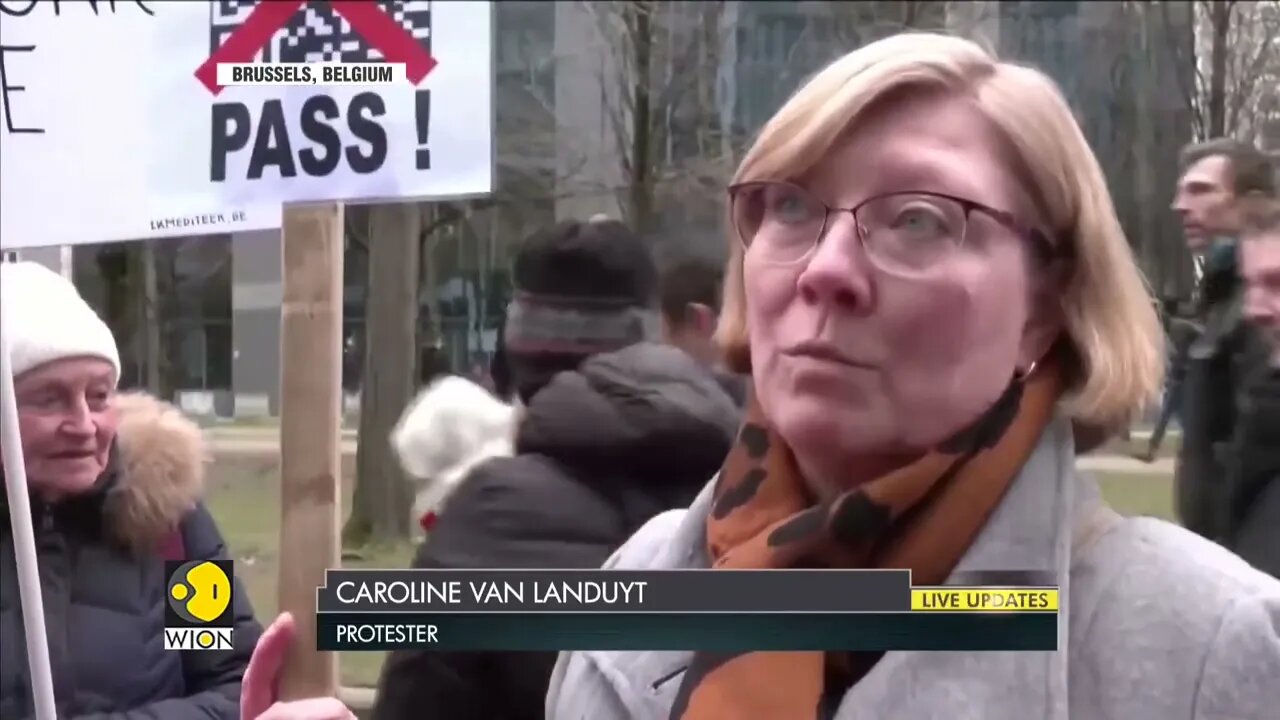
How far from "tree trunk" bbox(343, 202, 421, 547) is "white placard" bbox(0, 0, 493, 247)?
0.23 feet

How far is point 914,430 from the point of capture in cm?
104

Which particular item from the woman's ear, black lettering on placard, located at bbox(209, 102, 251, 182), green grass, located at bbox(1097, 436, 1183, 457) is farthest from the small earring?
black lettering on placard, located at bbox(209, 102, 251, 182)

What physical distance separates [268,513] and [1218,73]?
3.99 feet

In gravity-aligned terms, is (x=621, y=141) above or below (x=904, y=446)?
above

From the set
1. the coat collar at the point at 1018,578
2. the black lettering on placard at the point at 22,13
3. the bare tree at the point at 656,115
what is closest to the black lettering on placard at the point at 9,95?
the black lettering on placard at the point at 22,13

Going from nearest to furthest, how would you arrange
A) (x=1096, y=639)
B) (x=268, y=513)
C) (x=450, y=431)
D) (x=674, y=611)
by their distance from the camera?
1. (x=1096, y=639)
2. (x=674, y=611)
3. (x=268, y=513)
4. (x=450, y=431)

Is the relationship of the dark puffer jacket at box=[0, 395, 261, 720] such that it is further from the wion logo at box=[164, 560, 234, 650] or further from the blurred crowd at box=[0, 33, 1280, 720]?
the blurred crowd at box=[0, 33, 1280, 720]

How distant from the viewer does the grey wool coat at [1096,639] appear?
94cm

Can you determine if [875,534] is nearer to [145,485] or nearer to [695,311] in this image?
[695,311]

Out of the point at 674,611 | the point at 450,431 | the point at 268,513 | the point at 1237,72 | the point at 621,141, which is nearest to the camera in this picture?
the point at 674,611

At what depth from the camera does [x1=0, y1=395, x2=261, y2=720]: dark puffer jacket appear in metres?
1.47

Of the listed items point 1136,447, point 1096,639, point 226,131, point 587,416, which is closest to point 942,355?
point 1096,639

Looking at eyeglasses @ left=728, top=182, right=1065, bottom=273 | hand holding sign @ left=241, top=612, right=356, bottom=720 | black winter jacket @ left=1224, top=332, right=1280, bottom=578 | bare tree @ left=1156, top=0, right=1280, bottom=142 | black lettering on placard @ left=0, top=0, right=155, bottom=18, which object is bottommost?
hand holding sign @ left=241, top=612, right=356, bottom=720

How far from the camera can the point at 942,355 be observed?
40.6 inches
